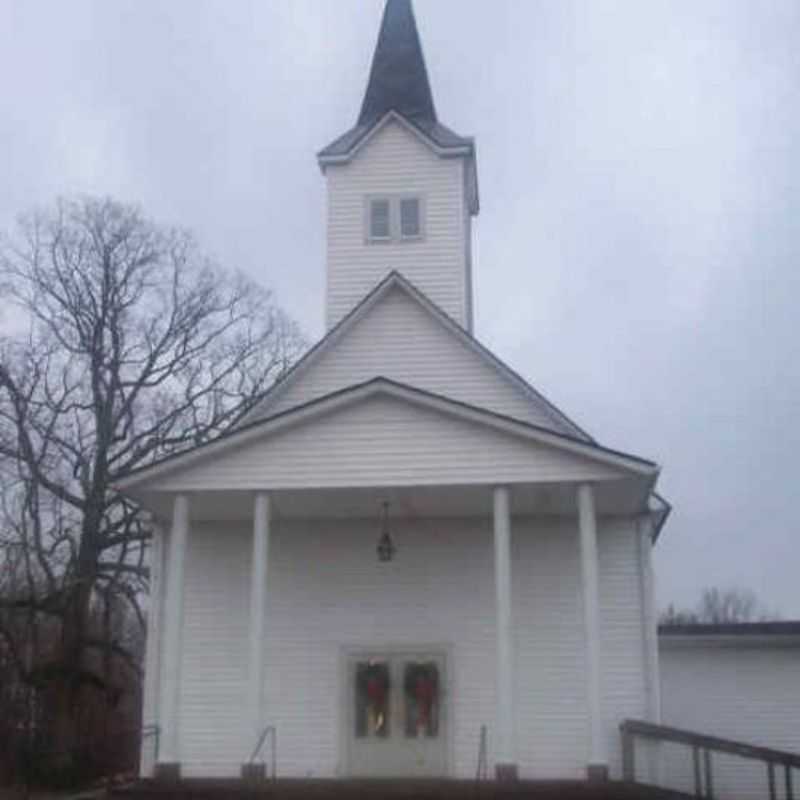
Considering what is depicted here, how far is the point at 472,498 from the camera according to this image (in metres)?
19.5

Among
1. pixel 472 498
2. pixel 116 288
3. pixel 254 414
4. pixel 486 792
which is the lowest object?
pixel 486 792

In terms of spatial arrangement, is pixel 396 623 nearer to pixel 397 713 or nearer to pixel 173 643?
pixel 397 713

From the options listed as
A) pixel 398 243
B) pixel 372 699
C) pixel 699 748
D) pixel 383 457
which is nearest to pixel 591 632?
pixel 699 748

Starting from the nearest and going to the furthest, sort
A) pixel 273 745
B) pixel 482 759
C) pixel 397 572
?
pixel 482 759, pixel 273 745, pixel 397 572

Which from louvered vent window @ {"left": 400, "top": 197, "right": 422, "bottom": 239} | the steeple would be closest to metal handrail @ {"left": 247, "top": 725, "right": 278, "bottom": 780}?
the steeple

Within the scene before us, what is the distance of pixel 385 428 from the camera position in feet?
60.9

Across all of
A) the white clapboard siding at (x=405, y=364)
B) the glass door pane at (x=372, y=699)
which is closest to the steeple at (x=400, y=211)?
the white clapboard siding at (x=405, y=364)

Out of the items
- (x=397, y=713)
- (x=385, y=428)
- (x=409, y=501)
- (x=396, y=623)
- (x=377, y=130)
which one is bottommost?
A: (x=397, y=713)

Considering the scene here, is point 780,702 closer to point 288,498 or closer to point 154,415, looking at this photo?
point 288,498

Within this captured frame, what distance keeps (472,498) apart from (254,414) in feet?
14.3

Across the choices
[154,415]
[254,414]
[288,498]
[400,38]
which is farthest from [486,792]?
[154,415]

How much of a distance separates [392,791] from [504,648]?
7.85 feet

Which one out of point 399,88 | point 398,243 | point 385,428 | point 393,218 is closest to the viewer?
point 385,428

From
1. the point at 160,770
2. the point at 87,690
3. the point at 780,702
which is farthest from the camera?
the point at 87,690
